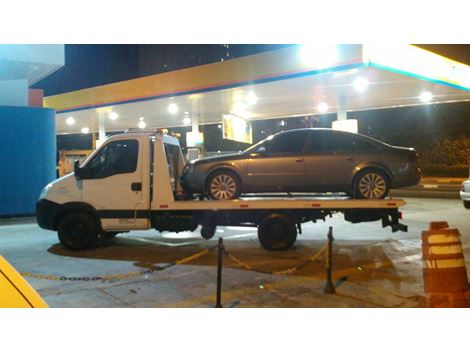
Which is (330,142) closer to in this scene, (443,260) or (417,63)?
(443,260)

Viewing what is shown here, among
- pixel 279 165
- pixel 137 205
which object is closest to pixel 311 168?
pixel 279 165

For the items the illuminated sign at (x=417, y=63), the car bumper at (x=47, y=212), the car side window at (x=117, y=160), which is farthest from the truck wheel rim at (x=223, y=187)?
the illuminated sign at (x=417, y=63)

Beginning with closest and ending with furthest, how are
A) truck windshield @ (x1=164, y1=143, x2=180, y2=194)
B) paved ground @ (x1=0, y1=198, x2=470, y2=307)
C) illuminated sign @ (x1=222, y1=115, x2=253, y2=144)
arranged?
paved ground @ (x1=0, y1=198, x2=470, y2=307), truck windshield @ (x1=164, y1=143, x2=180, y2=194), illuminated sign @ (x1=222, y1=115, x2=253, y2=144)

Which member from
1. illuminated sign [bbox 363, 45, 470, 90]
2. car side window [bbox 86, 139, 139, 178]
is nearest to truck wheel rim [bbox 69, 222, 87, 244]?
car side window [bbox 86, 139, 139, 178]

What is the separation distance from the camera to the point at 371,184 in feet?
28.6

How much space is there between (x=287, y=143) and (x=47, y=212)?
4.92 meters

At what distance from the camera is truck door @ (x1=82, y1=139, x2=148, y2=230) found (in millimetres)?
8914

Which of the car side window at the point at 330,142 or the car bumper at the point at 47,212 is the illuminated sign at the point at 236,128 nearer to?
the car side window at the point at 330,142

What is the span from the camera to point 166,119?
23500 millimetres

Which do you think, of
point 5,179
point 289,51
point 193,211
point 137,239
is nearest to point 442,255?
point 193,211

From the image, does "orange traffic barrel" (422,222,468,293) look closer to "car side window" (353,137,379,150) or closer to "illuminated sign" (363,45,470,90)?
"car side window" (353,137,379,150)

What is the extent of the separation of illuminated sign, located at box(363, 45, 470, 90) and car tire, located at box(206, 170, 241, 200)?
486 centimetres

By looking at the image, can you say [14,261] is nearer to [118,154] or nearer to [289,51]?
[118,154]

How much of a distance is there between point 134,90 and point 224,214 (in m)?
9.42
